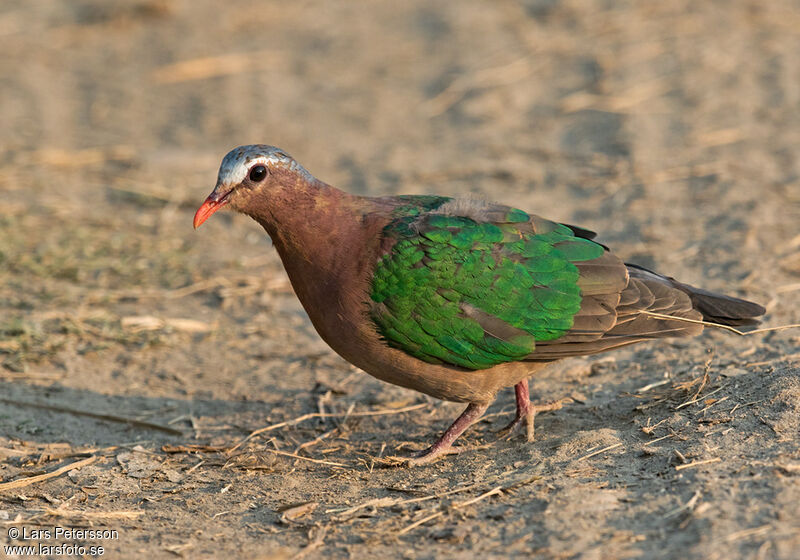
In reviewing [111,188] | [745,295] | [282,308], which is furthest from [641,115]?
[111,188]

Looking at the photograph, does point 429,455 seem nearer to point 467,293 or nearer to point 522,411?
point 522,411

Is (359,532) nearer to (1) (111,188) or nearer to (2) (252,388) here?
(2) (252,388)

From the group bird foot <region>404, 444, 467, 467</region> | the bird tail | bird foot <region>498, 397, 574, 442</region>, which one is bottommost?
bird foot <region>404, 444, 467, 467</region>

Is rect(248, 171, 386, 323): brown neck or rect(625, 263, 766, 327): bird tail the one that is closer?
rect(248, 171, 386, 323): brown neck

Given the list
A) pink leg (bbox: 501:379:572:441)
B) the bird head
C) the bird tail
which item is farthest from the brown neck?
the bird tail

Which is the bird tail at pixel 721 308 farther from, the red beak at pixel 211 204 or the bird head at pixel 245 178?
the red beak at pixel 211 204

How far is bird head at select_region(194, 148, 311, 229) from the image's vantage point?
4.38 m

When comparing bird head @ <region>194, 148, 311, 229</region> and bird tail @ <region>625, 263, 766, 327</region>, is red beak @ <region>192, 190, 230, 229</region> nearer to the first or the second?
bird head @ <region>194, 148, 311, 229</region>

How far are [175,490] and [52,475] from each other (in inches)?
24.7

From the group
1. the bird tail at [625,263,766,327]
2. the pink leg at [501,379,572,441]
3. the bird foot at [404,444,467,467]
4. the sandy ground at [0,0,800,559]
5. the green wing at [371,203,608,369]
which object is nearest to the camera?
the sandy ground at [0,0,800,559]

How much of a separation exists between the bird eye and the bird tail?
1902mm

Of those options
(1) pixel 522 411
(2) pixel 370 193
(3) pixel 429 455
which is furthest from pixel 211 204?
(2) pixel 370 193

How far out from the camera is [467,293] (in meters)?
4.37

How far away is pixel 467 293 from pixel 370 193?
3886mm
